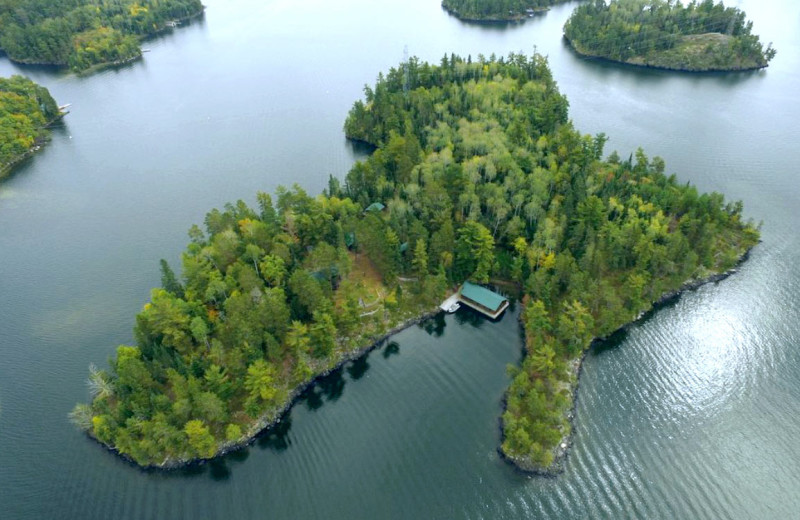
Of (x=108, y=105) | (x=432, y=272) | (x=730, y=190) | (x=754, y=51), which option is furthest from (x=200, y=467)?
(x=754, y=51)

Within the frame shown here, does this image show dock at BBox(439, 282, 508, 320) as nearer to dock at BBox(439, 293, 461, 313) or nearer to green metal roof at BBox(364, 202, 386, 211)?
dock at BBox(439, 293, 461, 313)

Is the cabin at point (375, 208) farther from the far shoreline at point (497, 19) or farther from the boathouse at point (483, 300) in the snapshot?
the far shoreline at point (497, 19)

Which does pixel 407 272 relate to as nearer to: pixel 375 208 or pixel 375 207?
pixel 375 208

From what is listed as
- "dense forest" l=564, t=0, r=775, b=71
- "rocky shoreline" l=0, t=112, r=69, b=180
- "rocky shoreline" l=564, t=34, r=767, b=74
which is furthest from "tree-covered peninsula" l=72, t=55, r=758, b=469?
"dense forest" l=564, t=0, r=775, b=71

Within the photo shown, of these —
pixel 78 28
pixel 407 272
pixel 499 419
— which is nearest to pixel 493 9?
pixel 78 28

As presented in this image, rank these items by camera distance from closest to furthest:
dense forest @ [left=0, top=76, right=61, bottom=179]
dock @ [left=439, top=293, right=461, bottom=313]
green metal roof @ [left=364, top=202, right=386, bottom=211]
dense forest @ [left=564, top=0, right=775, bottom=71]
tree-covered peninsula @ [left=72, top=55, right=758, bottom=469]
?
1. tree-covered peninsula @ [left=72, top=55, right=758, bottom=469]
2. dock @ [left=439, top=293, right=461, bottom=313]
3. green metal roof @ [left=364, top=202, right=386, bottom=211]
4. dense forest @ [left=0, top=76, right=61, bottom=179]
5. dense forest @ [left=564, top=0, right=775, bottom=71]

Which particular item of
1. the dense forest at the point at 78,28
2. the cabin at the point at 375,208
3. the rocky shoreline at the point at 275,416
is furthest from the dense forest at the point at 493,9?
the rocky shoreline at the point at 275,416
